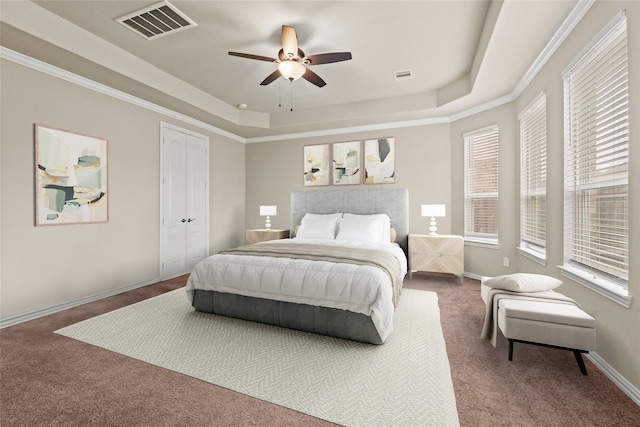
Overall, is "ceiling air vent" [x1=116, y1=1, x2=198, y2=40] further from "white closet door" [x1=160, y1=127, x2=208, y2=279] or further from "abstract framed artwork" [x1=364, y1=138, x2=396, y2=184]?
"abstract framed artwork" [x1=364, y1=138, x2=396, y2=184]

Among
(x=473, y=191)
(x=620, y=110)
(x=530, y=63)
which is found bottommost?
(x=473, y=191)

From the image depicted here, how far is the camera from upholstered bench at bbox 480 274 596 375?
1.86 m

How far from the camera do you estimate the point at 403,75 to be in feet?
12.8

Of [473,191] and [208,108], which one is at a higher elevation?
[208,108]

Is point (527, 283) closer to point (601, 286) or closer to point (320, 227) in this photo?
point (601, 286)

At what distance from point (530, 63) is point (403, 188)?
2.33 metres

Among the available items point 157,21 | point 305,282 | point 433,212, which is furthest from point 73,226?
point 433,212

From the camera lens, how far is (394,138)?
508 centimetres

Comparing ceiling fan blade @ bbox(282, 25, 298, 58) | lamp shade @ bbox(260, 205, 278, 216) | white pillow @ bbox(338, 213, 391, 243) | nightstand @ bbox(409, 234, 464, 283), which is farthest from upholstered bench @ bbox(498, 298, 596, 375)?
lamp shade @ bbox(260, 205, 278, 216)

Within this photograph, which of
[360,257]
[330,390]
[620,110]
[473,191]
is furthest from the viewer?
[473,191]

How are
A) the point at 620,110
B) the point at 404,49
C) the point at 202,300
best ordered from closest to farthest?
1. the point at 620,110
2. the point at 202,300
3. the point at 404,49

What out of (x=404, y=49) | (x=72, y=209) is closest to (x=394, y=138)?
(x=404, y=49)

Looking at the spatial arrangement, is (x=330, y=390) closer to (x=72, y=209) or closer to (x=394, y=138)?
(x=72, y=209)

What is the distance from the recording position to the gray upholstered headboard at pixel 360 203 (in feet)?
15.8
